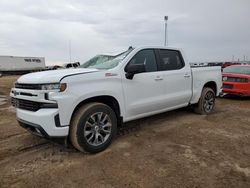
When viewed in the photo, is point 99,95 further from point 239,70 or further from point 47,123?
point 239,70

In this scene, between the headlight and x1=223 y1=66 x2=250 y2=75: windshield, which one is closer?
the headlight

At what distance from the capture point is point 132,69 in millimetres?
4203

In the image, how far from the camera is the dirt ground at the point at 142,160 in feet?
10.1

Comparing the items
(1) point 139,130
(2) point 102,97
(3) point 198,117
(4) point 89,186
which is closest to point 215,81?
(3) point 198,117

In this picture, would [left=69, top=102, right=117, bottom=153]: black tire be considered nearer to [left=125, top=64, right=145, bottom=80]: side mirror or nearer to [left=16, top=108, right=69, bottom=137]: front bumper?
[left=16, top=108, right=69, bottom=137]: front bumper

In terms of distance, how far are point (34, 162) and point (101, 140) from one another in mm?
1126

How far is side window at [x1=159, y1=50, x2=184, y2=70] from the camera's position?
5.25m

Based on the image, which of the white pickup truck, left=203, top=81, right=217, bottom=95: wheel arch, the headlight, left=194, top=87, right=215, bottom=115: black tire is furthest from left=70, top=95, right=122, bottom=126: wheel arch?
left=203, top=81, right=217, bottom=95: wheel arch

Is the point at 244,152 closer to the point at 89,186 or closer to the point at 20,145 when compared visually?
the point at 89,186

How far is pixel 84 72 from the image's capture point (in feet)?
12.5

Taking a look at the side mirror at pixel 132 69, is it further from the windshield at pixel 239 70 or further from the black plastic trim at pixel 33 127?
the windshield at pixel 239 70

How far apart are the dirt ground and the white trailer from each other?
41969 mm

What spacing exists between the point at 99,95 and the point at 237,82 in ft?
23.7

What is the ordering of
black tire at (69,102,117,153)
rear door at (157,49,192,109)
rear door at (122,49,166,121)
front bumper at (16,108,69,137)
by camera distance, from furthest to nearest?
1. rear door at (157,49,192,109)
2. rear door at (122,49,166,121)
3. black tire at (69,102,117,153)
4. front bumper at (16,108,69,137)
